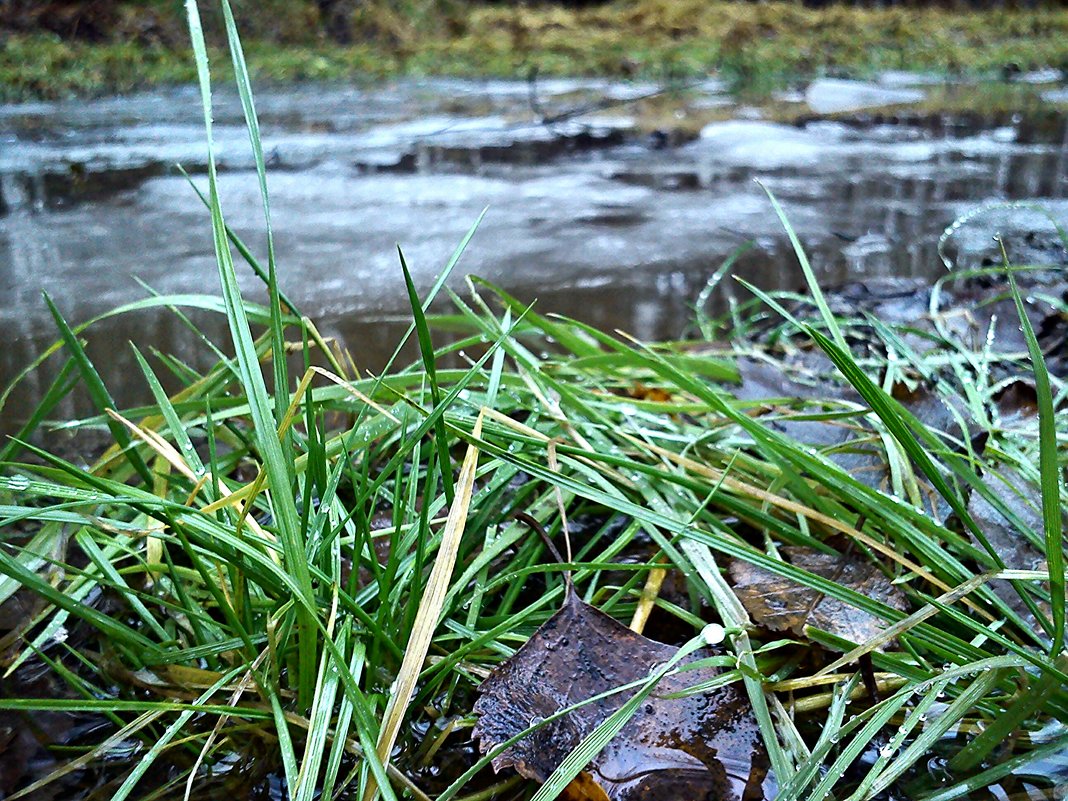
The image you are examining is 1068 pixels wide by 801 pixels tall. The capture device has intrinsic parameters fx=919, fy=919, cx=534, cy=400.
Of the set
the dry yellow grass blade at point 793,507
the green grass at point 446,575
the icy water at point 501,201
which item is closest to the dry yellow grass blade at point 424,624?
the green grass at point 446,575

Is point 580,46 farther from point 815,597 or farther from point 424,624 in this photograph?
point 424,624

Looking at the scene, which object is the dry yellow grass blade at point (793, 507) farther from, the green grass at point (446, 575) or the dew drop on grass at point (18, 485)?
the dew drop on grass at point (18, 485)

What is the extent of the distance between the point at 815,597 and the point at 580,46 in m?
8.21

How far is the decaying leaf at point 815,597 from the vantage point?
87 cm

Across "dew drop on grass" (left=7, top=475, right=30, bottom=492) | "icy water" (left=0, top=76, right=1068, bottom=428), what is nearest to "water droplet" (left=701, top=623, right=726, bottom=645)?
"dew drop on grass" (left=7, top=475, right=30, bottom=492)

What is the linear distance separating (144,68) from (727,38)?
17.3ft

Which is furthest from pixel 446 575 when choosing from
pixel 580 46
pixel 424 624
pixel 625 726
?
pixel 580 46

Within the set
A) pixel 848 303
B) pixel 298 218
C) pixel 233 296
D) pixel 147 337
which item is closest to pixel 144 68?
pixel 298 218

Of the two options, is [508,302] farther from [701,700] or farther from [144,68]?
[144,68]

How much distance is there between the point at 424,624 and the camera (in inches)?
30.4

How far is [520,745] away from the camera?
0.76 m

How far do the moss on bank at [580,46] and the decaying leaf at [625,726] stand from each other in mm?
5876

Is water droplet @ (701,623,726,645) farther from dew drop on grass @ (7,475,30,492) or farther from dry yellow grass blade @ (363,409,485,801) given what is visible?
dew drop on grass @ (7,475,30,492)

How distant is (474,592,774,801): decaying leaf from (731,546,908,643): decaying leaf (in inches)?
3.3
